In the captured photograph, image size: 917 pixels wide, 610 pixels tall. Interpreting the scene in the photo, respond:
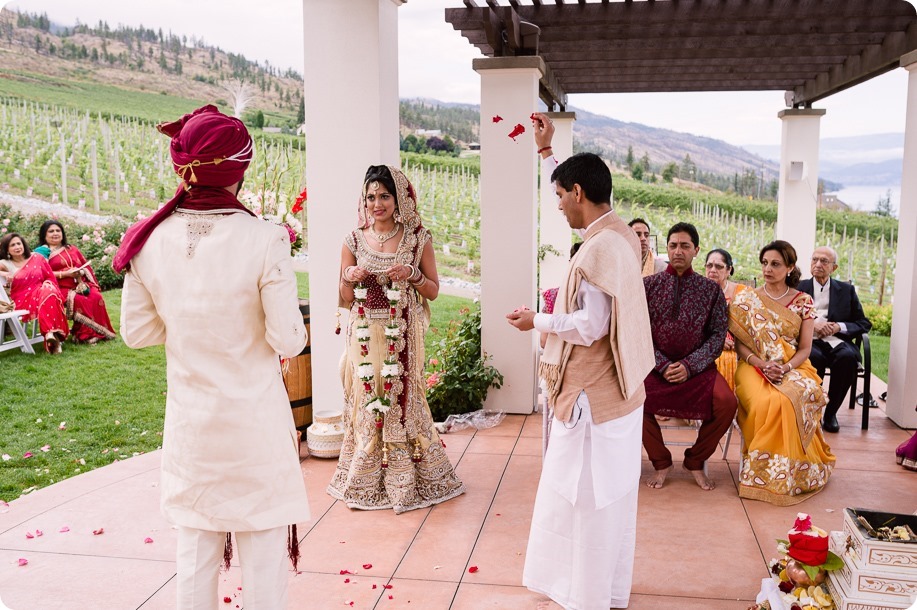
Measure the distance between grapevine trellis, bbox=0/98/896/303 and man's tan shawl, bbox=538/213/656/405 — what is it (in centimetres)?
1048

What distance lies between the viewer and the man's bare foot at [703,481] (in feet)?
15.7

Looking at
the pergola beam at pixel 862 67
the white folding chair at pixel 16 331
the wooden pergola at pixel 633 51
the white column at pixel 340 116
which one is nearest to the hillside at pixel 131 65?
the white folding chair at pixel 16 331

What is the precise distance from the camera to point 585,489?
3080 mm

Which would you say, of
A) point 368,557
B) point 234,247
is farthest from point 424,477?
point 234,247

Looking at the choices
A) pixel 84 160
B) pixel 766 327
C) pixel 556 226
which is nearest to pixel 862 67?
pixel 556 226

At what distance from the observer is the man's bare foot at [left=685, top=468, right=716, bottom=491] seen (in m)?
4.80

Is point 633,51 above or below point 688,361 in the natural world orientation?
above

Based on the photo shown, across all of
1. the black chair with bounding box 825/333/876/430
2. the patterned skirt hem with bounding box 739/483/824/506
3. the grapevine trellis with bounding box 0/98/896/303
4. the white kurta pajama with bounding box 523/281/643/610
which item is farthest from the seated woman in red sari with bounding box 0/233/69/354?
the black chair with bounding box 825/333/876/430

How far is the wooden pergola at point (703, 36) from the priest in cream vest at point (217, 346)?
4.04 meters

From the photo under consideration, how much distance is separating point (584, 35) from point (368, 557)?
17.4 ft

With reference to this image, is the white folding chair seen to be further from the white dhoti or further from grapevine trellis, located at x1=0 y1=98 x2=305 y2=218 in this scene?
the white dhoti

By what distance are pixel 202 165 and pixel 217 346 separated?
22.6 inches

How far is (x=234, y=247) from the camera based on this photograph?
234 cm

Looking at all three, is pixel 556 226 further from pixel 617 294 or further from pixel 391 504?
pixel 617 294
